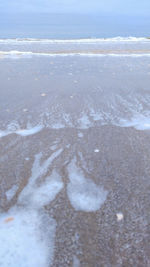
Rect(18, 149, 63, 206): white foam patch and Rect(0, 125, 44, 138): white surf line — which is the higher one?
Rect(0, 125, 44, 138): white surf line

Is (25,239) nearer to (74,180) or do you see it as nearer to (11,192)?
(11,192)

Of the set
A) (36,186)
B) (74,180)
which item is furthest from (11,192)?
(74,180)

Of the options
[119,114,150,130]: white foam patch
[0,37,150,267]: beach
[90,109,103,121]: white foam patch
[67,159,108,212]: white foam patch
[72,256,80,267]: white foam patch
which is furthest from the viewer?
[90,109,103,121]: white foam patch

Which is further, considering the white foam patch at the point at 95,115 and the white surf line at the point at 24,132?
the white foam patch at the point at 95,115

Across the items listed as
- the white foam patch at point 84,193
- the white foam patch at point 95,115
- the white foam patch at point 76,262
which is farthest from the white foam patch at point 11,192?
the white foam patch at point 95,115

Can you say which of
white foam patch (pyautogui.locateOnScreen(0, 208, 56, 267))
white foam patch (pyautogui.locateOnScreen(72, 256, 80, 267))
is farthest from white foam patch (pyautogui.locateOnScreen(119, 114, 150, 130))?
white foam patch (pyautogui.locateOnScreen(72, 256, 80, 267))

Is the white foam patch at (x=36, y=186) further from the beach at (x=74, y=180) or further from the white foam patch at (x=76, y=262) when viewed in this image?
the white foam patch at (x=76, y=262)

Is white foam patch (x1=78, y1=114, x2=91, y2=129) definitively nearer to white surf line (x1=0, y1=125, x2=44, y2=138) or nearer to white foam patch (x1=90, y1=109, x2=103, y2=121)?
white foam patch (x1=90, y1=109, x2=103, y2=121)
